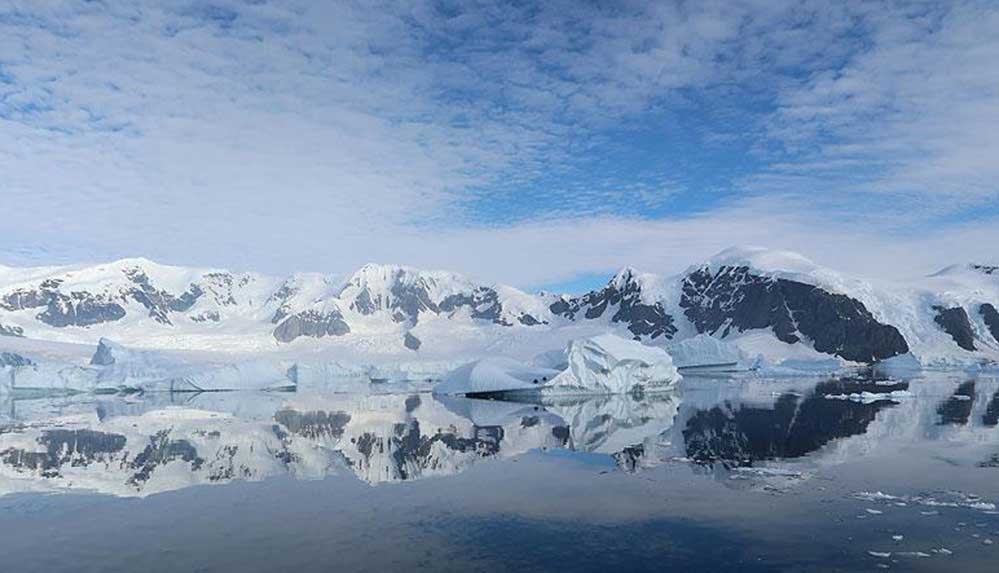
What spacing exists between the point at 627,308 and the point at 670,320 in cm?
1118

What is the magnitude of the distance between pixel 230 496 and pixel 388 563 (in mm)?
6563

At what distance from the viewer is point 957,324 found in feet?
462

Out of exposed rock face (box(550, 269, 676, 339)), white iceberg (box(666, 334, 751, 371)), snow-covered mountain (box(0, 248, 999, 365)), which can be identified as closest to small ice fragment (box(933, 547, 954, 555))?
Result: white iceberg (box(666, 334, 751, 371))

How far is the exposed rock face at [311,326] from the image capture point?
182500 millimetres

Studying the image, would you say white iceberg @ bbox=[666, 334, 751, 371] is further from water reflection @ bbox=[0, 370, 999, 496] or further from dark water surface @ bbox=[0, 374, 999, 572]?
dark water surface @ bbox=[0, 374, 999, 572]

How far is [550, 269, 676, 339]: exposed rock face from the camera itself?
165m

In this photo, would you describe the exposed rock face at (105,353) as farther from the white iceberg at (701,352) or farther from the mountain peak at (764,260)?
the mountain peak at (764,260)

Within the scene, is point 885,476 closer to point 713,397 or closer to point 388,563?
point 388,563

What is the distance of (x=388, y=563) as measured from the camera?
10562mm

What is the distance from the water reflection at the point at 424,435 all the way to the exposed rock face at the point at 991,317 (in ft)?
443

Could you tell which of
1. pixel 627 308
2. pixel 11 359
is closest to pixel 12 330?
pixel 11 359

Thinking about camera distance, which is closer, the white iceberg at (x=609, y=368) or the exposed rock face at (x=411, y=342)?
the white iceberg at (x=609, y=368)

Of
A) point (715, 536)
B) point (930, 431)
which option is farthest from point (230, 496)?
point (930, 431)

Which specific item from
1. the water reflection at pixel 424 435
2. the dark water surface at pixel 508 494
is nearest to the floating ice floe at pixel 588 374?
the water reflection at pixel 424 435
